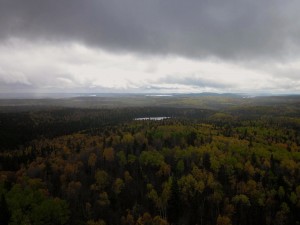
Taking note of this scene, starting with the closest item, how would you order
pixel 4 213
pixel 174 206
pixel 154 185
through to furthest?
pixel 4 213
pixel 174 206
pixel 154 185

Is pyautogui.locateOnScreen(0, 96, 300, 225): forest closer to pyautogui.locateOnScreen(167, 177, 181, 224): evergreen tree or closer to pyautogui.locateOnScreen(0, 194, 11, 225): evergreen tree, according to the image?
pyautogui.locateOnScreen(0, 194, 11, 225): evergreen tree

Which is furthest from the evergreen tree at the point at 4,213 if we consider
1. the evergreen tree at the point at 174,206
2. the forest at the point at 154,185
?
the evergreen tree at the point at 174,206

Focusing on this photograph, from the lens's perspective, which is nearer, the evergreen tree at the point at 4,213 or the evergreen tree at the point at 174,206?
the evergreen tree at the point at 4,213

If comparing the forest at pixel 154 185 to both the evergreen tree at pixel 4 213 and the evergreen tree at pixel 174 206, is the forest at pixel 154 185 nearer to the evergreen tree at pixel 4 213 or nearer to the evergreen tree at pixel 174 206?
the evergreen tree at pixel 4 213

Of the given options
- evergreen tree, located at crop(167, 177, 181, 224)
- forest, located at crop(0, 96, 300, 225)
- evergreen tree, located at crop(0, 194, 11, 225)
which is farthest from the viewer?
evergreen tree, located at crop(167, 177, 181, 224)

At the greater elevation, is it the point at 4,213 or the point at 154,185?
the point at 4,213

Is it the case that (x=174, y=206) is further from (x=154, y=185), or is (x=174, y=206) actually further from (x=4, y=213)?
(x=4, y=213)

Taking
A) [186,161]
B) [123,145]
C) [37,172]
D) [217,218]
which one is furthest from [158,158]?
[37,172]

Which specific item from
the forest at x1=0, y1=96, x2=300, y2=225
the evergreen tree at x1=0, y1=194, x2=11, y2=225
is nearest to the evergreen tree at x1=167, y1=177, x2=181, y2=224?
the forest at x1=0, y1=96, x2=300, y2=225

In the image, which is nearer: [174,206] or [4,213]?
[4,213]

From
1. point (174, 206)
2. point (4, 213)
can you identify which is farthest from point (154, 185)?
point (4, 213)

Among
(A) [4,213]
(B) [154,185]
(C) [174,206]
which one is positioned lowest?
(C) [174,206]
